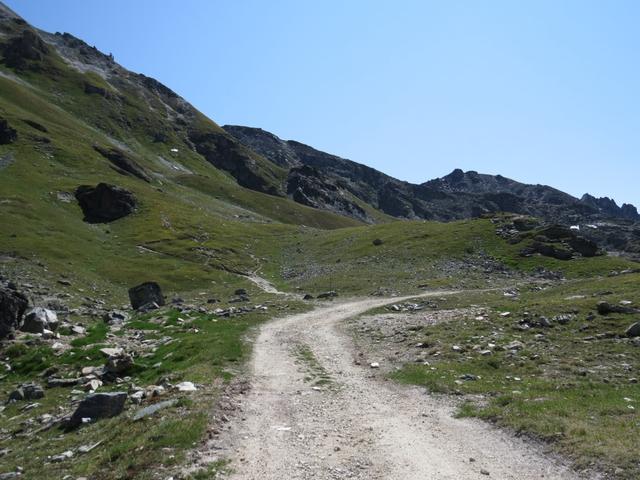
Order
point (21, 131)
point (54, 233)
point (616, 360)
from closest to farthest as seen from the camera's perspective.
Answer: point (616, 360), point (54, 233), point (21, 131)

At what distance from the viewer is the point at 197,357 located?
2366cm

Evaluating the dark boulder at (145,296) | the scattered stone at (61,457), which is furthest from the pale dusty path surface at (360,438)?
the dark boulder at (145,296)

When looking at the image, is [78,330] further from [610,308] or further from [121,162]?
[121,162]

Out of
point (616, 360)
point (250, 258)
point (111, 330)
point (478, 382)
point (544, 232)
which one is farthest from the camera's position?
point (250, 258)

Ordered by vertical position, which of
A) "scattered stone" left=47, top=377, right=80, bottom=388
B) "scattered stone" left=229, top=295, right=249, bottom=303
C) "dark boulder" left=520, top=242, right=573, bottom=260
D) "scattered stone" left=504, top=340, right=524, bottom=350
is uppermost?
"dark boulder" left=520, top=242, right=573, bottom=260

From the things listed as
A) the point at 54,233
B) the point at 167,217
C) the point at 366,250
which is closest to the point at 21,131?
the point at 167,217

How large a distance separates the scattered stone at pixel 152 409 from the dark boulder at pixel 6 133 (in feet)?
439

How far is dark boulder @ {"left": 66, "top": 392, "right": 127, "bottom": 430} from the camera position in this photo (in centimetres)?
1627

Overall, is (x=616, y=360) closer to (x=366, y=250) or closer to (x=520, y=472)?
(x=520, y=472)

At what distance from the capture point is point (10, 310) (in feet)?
96.6

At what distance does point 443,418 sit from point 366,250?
244 feet

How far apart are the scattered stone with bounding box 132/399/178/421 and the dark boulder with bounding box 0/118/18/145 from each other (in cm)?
13393

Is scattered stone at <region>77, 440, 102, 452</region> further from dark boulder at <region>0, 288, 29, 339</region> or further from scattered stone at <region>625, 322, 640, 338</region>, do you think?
scattered stone at <region>625, 322, 640, 338</region>

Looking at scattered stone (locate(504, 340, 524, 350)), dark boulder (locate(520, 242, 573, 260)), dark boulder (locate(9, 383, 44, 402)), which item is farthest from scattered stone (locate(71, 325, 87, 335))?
dark boulder (locate(520, 242, 573, 260))
